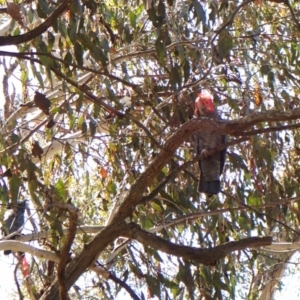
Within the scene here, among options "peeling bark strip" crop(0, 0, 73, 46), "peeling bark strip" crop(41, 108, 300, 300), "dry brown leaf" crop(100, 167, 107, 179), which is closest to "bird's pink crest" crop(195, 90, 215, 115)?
"dry brown leaf" crop(100, 167, 107, 179)

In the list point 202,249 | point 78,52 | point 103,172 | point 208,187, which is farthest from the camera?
point 103,172

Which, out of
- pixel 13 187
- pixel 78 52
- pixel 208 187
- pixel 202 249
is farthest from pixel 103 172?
pixel 202 249

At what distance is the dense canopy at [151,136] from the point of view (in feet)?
10.9

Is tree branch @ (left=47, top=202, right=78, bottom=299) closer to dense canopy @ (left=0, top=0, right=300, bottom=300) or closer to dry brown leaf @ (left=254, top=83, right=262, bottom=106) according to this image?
dense canopy @ (left=0, top=0, right=300, bottom=300)

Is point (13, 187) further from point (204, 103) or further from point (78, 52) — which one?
point (204, 103)

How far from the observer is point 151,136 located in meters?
3.26

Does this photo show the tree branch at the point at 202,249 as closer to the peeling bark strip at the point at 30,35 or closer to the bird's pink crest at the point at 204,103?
the peeling bark strip at the point at 30,35

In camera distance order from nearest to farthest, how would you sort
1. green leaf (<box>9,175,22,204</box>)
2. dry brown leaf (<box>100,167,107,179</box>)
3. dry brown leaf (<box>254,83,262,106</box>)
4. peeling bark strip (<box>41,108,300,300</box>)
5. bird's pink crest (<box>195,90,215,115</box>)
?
peeling bark strip (<box>41,108,300,300</box>) < green leaf (<box>9,175,22,204</box>) < bird's pink crest (<box>195,90,215,115</box>) < dry brown leaf (<box>254,83,262,106</box>) < dry brown leaf (<box>100,167,107,179</box>)

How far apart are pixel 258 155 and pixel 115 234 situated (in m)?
1.49

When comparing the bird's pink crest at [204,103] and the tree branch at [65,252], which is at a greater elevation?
the bird's pink crest at [204,103]

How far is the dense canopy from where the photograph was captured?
3314mm

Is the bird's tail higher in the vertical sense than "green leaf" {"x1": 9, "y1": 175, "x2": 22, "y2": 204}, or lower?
higher

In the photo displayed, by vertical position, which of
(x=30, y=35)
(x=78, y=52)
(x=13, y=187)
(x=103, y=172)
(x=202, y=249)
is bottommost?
(x=202, y=249)

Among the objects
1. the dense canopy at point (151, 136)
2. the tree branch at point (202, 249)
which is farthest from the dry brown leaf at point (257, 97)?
the tree branch at point (202, 249)
